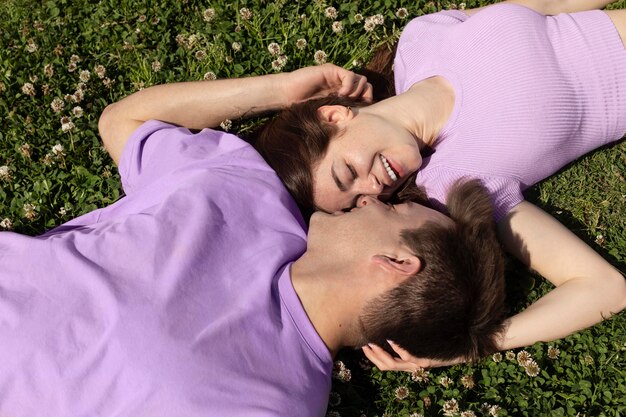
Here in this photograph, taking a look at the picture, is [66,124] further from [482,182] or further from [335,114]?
[482,182]

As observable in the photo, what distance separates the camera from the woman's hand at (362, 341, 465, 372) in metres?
3.25

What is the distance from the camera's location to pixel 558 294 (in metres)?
3.33

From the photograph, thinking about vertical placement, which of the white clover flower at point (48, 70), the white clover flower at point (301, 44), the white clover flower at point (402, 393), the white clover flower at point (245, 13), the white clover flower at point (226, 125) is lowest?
the white clover flower at point (402, 393)

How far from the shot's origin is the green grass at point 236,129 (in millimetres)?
3473

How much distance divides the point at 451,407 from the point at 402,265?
36.9 inches

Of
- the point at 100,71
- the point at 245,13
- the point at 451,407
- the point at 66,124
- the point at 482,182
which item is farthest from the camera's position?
the point at 245,13

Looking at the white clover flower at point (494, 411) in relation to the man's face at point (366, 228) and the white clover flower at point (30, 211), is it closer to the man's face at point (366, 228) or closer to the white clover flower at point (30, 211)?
the man's face at point (366, 228)

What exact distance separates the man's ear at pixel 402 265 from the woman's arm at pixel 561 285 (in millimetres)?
800

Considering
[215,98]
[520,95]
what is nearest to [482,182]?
[520,95]

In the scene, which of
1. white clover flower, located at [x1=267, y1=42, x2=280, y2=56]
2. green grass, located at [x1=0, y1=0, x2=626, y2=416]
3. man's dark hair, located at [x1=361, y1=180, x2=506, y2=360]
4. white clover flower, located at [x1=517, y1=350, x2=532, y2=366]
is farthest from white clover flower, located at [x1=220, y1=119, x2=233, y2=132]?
white clover flower, located at [x1=517, y1=350, x2=532, y2=366]

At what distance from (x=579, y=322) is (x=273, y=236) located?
162cm

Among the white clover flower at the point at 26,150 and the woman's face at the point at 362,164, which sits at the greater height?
the white clover flower at the point at 26,150

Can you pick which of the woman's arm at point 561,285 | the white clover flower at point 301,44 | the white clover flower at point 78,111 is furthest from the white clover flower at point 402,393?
the white clover flower at point 78,111

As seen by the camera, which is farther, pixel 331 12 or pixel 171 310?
pixel 331 12
